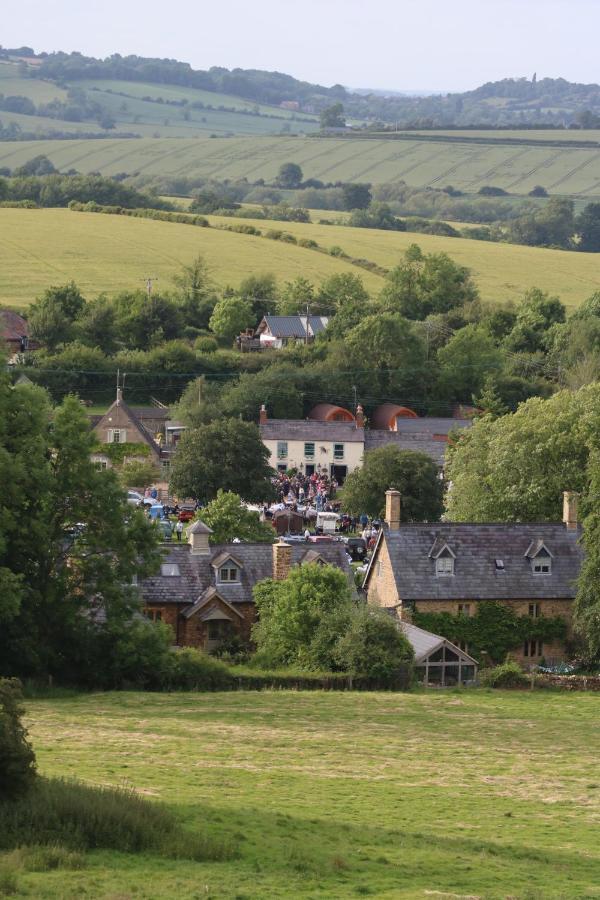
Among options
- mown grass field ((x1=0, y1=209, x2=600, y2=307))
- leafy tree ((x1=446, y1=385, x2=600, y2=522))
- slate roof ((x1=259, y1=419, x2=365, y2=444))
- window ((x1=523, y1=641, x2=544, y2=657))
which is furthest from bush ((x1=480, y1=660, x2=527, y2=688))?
mown grass field ((x1=0, y1=209, x2=600, y2=307))

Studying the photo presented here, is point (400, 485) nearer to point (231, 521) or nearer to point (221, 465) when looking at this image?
point (221, 465)

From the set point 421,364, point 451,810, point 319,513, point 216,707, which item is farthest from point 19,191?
point 451,810

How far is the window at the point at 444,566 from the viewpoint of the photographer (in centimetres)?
5759

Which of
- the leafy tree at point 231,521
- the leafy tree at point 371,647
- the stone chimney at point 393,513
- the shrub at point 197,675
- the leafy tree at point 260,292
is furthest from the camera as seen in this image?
the leafy tree at point 260,292

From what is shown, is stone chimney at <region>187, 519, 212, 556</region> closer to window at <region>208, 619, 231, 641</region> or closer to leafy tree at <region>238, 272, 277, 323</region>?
window at <region>208, 619, 231, 641</region>

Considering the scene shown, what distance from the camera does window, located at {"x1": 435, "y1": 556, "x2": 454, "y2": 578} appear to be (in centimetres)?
5759

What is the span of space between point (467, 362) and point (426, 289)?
1094 inches

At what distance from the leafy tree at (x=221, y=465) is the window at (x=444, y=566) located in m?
26.9

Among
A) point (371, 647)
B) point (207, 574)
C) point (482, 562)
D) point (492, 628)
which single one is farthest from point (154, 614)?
point (482, 562)

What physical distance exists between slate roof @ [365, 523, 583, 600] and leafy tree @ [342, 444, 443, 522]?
64.7 ft

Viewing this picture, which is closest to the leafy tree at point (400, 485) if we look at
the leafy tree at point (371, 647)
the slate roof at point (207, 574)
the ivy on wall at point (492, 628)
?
the slate roof at point (207, 574)

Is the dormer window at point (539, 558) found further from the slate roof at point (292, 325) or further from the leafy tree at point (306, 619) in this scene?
the slate roof at point (292, 325)

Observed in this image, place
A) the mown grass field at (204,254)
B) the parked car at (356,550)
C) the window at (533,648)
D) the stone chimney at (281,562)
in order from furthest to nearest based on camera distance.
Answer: the mown grass field at (204,254) → the parked car at (356,550) → the window at (533,648) → the stone chimney at (281,562)

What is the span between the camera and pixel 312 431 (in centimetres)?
10188
